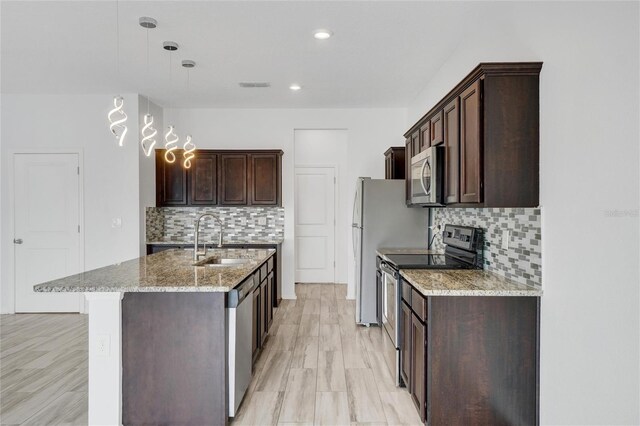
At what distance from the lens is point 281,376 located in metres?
3.23

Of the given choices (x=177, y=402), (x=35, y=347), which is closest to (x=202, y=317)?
(x=177, y=402)

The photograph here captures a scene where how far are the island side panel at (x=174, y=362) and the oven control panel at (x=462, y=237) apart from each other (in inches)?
73.2

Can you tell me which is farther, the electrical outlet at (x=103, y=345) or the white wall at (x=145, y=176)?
the white wall at (x=145, y=176)

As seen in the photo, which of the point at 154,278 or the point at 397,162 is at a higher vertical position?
the point at 397,162

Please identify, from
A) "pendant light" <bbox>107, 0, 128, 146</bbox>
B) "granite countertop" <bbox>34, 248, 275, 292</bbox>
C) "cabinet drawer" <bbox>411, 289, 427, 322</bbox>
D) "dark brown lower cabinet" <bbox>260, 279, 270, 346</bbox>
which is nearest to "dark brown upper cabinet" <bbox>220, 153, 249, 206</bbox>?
"pendant light" <bbox>107, 0, 128, 146</bbox>

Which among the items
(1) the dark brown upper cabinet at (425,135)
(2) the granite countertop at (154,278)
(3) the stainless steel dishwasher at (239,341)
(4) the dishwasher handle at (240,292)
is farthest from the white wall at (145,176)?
(1) the dark brown upper cabinet at (425,135)

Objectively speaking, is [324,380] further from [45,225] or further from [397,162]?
[45,225]

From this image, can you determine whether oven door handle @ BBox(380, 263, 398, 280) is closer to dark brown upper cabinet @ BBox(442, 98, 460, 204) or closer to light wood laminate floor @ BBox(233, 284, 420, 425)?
dark brown upper cabinet @ BBox(442, 98, 460, 204)

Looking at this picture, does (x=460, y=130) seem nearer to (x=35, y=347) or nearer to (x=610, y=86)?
(x=610, y=86)

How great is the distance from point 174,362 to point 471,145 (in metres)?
2.18

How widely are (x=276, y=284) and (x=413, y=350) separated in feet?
10.0

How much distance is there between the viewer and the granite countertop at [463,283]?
2260 mm

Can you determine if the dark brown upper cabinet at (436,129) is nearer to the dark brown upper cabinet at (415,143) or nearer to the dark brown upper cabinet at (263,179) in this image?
the dark brown upper cabinet at (415,143)

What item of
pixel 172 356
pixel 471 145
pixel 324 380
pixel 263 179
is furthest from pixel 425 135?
pixel 263 179
